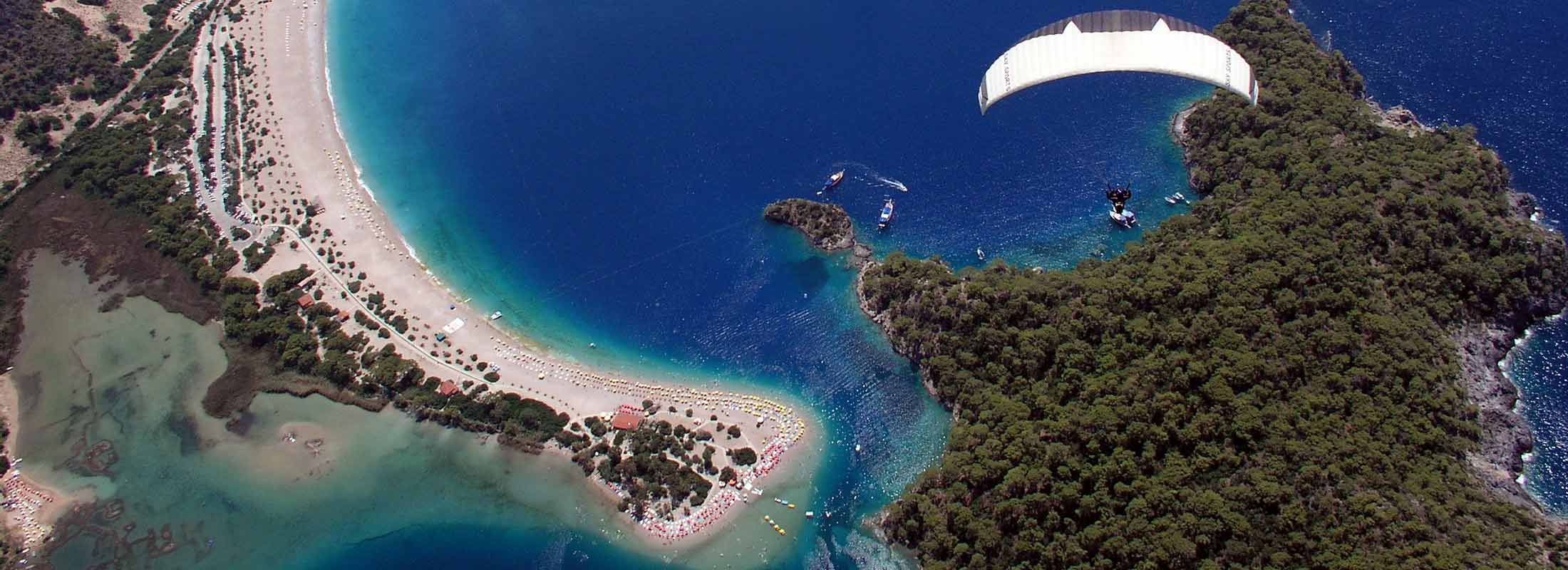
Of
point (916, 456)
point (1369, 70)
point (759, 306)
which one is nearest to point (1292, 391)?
point (916, 456)

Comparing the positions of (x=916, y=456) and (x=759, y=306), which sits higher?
(x=759, y=306)

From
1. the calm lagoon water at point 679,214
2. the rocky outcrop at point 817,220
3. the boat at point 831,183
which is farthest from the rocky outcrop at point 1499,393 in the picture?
the boat at point 831,183

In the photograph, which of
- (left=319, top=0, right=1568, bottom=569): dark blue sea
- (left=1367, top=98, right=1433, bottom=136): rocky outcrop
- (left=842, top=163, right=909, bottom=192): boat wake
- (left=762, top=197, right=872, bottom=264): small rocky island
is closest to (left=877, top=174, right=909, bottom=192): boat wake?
(left=842, top=163, right=909, bottom=192): boat wake

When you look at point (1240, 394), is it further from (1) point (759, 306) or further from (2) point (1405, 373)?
(1) point (759, 306)

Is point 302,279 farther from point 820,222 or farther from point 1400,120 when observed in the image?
point 1400,120

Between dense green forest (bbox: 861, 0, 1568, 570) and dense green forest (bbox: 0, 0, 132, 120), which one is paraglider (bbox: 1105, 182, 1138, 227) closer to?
dense green forest (bbox: 861, 0, 1568, 570)

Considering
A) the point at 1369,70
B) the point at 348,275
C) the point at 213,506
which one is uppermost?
the point at 1369,70
